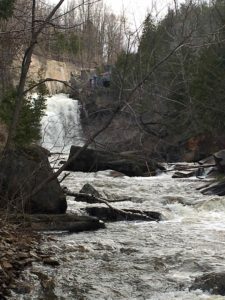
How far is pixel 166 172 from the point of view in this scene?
2062cm

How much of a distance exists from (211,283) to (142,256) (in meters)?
1.87

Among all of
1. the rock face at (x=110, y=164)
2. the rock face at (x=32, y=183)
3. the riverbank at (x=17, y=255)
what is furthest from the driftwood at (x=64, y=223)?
the rock face at (x=110, y=164)

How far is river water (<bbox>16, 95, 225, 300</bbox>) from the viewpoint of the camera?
6246 millimetres

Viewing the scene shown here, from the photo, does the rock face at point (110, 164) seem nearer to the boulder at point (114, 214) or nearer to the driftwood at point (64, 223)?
the boulder at point (114, 214)

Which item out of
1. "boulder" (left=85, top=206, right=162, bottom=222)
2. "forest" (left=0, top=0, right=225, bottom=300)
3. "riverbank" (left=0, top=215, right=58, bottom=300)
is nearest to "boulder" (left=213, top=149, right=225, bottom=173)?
"forest" (left=0, top=0, right=225, bottom=300)

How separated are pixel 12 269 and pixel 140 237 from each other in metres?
3.35

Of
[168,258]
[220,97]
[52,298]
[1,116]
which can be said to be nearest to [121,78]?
[168,258]

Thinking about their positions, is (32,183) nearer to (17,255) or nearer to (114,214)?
(114,214)

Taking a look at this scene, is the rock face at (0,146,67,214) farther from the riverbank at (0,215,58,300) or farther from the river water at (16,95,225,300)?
the riverbank at (0,215,58,300)

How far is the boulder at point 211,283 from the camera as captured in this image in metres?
6.04

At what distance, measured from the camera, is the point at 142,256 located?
25.8 feet

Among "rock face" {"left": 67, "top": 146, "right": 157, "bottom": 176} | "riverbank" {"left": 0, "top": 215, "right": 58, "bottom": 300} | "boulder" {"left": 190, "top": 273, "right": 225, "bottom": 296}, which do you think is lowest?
"rock face" {"left": 67, "top": 146, "right": 157, "bottom": 176}

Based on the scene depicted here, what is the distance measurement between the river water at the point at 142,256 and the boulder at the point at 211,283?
99 millimetres

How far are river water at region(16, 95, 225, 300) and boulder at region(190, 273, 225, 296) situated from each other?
0.33ft
